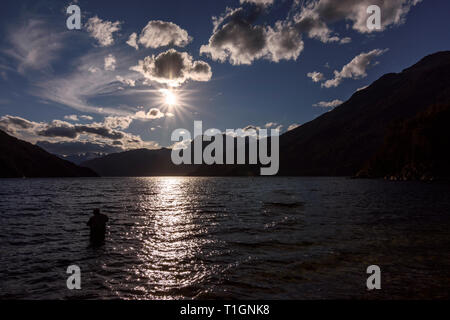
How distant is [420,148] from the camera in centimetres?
12069

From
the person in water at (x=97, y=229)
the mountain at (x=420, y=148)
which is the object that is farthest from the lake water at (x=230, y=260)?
the mountain at (x=420, y=148)

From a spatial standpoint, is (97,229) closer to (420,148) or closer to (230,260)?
(230,260)

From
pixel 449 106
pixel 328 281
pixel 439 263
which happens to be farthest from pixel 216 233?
pixel 449 106

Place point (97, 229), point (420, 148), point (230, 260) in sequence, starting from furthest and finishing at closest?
A: point (420, 148), point (97, 229), point (230, 260)

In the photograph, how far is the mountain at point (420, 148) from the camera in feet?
375

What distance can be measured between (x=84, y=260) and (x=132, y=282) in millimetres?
4875

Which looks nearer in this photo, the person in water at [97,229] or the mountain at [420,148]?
the person in water at [97,229]

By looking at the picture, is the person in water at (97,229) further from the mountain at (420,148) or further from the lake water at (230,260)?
the mountain at (420,148)

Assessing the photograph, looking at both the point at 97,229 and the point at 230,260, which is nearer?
the point at 230,260

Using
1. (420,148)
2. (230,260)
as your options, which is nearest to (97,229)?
(230,260)

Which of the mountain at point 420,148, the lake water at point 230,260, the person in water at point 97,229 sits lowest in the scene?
the lake water at point 230,260

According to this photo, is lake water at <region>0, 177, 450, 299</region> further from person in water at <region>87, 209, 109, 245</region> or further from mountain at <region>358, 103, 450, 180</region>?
mountain at <region>358, 103, 450, 180</region>
